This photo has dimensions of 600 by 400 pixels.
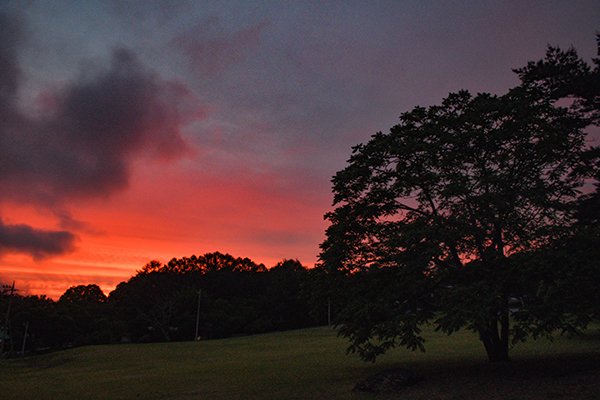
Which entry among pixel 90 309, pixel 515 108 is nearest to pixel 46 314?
pixel 90 309

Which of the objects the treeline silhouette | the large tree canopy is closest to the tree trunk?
the large tree canopy

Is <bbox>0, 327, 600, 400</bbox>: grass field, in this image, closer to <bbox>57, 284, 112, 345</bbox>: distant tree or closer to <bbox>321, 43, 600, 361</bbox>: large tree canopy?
<bbox>321, 43, 600, 361</bbox>: large tree canopy

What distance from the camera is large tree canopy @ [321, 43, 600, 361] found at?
63.1 feet

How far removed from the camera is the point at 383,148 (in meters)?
23.8

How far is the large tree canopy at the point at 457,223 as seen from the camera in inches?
757

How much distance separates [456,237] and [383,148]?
617 centimetres

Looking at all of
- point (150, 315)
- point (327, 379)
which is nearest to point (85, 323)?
point (150, 315)

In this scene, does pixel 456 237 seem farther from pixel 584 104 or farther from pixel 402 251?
pixel 584 104

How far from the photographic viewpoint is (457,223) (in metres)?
20.5

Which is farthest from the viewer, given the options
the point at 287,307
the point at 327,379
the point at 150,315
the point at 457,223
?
the point at 287,307

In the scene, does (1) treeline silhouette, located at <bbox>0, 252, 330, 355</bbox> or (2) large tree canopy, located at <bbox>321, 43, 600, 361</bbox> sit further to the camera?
(1) treeline silhouette, located at <bbox>0, 252, 330, 355</bbox>

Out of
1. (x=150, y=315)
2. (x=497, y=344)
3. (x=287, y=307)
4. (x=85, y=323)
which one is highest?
(x=287, y=307)

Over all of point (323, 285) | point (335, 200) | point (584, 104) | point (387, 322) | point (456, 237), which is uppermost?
point (584, 104)

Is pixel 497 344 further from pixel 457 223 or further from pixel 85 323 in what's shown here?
pixel 85 323
